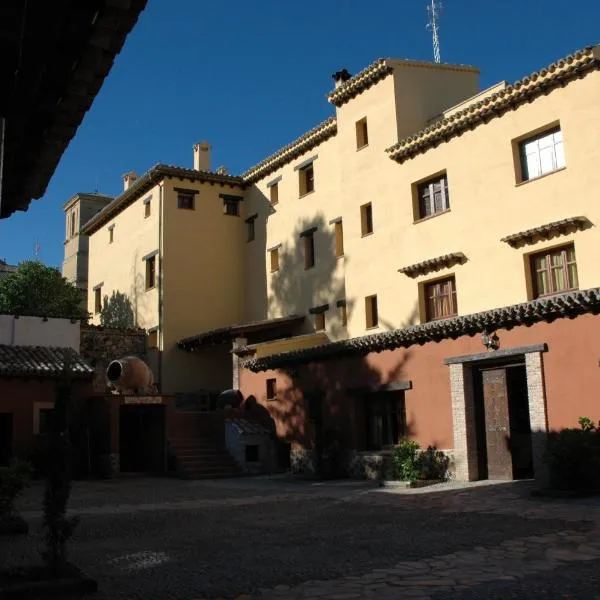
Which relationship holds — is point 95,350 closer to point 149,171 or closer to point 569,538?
point 149,171

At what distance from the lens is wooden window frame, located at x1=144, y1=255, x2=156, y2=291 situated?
31562mm

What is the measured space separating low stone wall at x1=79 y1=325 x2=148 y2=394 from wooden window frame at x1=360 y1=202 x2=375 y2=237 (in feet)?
40.6

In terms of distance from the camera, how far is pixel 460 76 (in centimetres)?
2433

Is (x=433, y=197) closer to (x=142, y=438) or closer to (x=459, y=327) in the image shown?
(x=459, y=327)

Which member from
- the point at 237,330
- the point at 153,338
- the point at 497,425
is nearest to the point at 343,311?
the point at 237,330

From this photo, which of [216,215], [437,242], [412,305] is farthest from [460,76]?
[216,215]

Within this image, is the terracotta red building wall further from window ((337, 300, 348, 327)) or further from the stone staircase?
window ((337, 300, 348, 327))

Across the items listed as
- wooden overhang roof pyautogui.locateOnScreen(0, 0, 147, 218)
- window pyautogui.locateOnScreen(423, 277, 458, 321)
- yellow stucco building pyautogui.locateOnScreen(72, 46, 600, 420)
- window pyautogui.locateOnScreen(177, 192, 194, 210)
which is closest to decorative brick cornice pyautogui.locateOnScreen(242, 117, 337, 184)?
yellow stucco building pyautogui.locateOnScreen(72, 46, 600, 420)

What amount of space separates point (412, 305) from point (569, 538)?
13.2 m

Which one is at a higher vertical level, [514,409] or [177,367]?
[177,367]

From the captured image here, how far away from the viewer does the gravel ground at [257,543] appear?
6684 mm

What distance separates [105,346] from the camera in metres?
30.4

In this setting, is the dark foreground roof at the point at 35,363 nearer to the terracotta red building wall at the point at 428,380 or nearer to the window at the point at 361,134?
the terracotta red building wall at the point at 428,380

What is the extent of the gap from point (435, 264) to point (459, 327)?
4.20 metres
